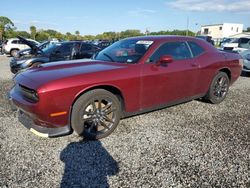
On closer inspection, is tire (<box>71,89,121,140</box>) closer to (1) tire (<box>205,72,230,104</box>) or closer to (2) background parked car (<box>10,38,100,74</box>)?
(1) tire (<box>205,72,230,104</box>)

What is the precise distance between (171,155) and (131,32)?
3104 inches

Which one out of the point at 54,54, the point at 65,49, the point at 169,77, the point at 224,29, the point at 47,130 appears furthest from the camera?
the point at 224,29

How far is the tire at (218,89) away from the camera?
582 centimetres

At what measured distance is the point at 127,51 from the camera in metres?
4.80

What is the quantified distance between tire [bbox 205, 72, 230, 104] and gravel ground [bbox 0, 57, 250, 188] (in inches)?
36.0

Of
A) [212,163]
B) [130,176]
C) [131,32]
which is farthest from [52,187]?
[131,32]

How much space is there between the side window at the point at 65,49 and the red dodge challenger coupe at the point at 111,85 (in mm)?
4627

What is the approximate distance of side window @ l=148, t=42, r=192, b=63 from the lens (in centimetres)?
461

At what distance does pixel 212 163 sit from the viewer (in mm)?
3338

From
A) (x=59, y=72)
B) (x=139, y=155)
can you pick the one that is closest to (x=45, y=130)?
(x=59, y=72)

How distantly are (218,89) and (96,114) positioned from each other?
3.29 m

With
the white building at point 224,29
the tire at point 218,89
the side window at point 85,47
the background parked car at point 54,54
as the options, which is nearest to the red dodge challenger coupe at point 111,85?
the tire at point 218,89

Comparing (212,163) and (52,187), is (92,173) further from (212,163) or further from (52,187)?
(212,163)

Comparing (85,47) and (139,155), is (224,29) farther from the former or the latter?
(139,155)
